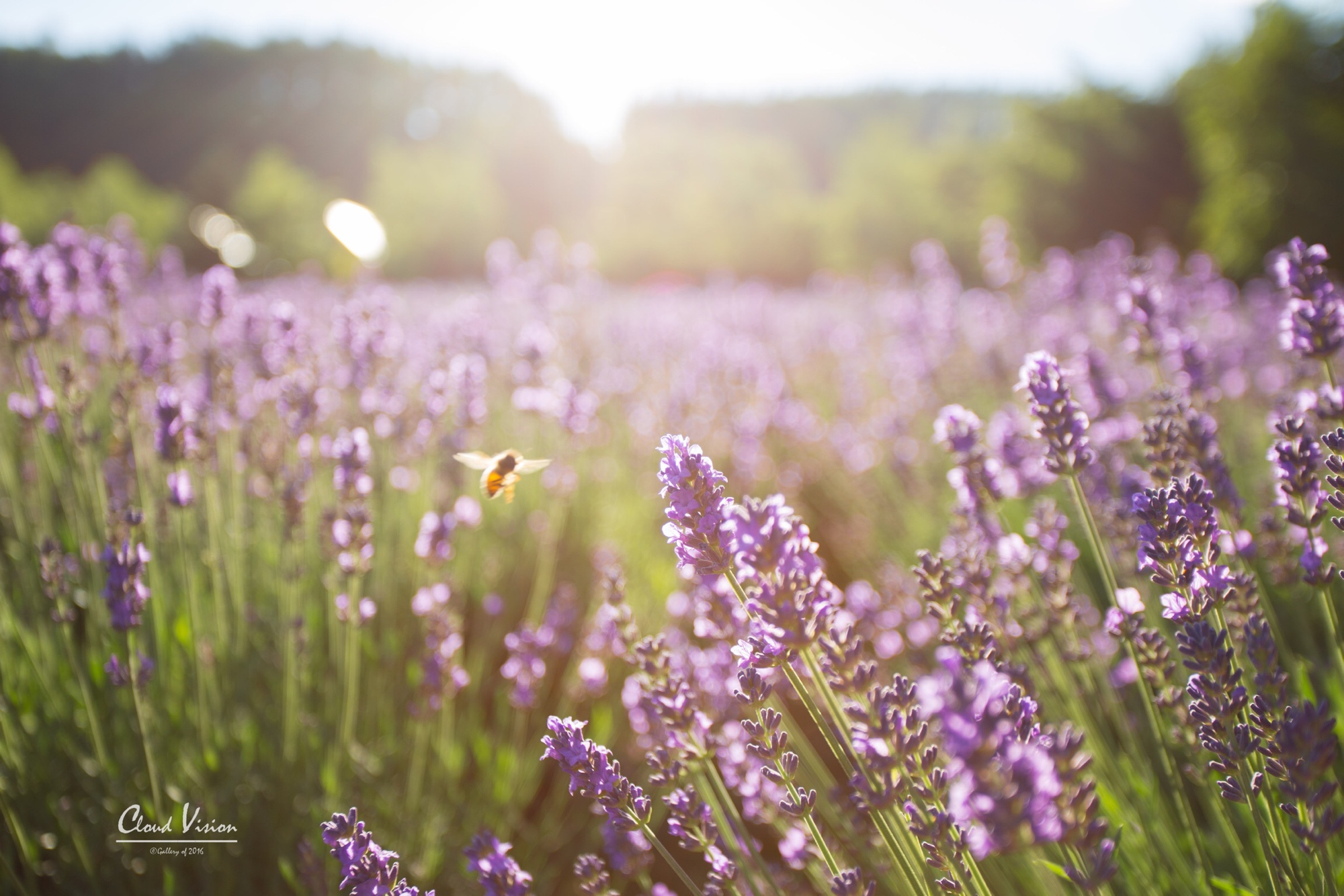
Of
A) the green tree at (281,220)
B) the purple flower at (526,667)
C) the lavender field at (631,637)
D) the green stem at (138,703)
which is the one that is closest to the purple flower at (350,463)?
A: the lavender field at (631,637)

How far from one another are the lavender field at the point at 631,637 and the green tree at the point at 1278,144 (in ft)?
48.5

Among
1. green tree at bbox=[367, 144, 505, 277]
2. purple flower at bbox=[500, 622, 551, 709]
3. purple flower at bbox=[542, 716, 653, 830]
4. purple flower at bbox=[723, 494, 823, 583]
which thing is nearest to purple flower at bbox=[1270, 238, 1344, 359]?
purple flower at bbox=[723, 494, 823, 583]

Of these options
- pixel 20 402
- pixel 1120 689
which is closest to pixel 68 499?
pixel 20 402

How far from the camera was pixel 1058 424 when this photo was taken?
4.07 ft

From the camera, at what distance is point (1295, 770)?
3.11 feet

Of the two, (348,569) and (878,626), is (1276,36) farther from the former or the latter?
(348,569)

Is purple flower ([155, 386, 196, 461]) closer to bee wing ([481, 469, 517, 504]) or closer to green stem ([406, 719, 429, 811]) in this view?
bee wing ([481, 469, 517, 504])

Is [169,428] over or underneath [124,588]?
over

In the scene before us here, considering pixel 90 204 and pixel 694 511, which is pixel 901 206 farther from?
pixel 694 511

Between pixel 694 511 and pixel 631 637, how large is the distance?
0.50m

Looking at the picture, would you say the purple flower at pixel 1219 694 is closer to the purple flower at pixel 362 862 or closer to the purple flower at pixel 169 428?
the purple flower at pixel 362 862

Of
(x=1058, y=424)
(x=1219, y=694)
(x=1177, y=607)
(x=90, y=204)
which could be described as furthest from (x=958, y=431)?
(x=90, y=204)

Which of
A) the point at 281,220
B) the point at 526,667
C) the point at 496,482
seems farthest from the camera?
the point at 281,220

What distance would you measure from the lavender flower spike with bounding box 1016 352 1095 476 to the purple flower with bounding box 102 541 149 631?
1.81m
